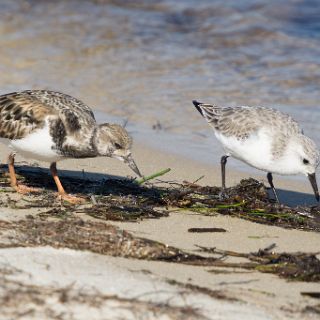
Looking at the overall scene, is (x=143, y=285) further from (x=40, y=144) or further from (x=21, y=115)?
(x=21, y=115)

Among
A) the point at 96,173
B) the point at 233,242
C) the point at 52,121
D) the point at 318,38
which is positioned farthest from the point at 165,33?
the point at 233,242

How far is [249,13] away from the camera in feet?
42.9

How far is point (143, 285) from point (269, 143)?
8.38 ft

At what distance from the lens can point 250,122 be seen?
6379 mm

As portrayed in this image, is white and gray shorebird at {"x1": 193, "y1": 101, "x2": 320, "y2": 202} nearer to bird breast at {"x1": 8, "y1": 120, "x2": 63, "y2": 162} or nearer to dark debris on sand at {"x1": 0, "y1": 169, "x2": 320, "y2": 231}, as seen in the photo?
dark debris on sand at {"x1": 0, "y1": 169, "x2": 320, "y2": 231}

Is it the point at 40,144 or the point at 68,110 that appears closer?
the point at 40,144

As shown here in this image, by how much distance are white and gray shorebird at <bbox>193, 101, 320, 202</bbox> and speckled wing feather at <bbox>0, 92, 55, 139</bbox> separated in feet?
4.78

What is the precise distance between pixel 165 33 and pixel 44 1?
2872 mm

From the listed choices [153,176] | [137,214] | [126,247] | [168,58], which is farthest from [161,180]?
[168,58]

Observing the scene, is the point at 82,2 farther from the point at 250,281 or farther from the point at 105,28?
the point at 250,281

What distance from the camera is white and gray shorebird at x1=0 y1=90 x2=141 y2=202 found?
5.63 meters

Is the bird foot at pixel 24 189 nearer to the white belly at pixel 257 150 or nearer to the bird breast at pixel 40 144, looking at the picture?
the bird breast at pixel 40 144

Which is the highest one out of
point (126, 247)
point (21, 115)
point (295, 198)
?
point (21, 115)

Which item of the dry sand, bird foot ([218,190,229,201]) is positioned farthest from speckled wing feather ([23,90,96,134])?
bird foot ([218,190,229,201])
